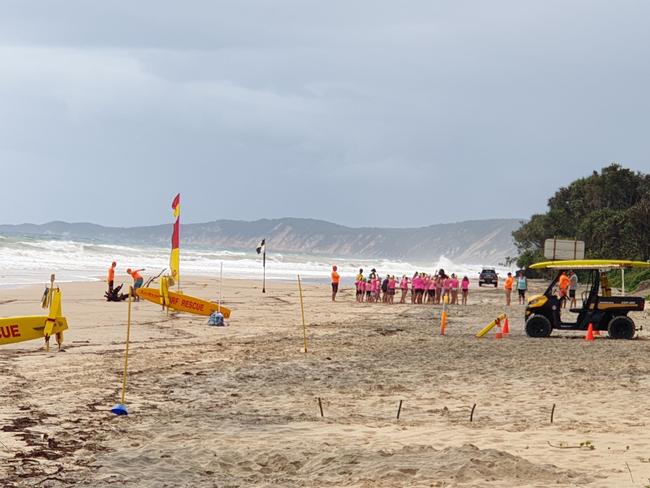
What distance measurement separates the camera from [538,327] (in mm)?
21375

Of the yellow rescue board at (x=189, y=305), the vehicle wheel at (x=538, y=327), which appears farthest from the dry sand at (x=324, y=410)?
the yellow rescue board at (x=189, y=305)

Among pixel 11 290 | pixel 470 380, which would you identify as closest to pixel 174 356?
pixel 470 380

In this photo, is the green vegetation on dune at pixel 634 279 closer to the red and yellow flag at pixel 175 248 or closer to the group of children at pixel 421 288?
the group of children at pixel 421 288

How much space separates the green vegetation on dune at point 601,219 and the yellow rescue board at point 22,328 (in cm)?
4090

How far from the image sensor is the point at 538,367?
49.1 ft

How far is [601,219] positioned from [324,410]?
49.3m

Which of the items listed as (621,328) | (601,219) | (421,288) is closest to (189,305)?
(621,328)

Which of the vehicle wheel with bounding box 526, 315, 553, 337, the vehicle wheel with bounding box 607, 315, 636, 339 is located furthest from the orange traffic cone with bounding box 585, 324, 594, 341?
the vehicle wheel with bounding box 526, 315, 553, 337

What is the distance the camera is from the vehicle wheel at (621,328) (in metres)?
20.9

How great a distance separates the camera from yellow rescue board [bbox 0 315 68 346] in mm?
15789

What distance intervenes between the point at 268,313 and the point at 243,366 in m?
13.5

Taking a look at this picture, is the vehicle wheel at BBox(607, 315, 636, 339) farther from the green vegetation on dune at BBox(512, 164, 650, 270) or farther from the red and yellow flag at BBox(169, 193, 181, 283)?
the green vegetation on dune at BBox(512, 164, 650, 270)

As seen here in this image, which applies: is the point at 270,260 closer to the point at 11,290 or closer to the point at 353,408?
the point at 11,290

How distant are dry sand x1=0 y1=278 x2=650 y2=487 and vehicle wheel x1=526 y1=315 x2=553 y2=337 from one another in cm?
105
